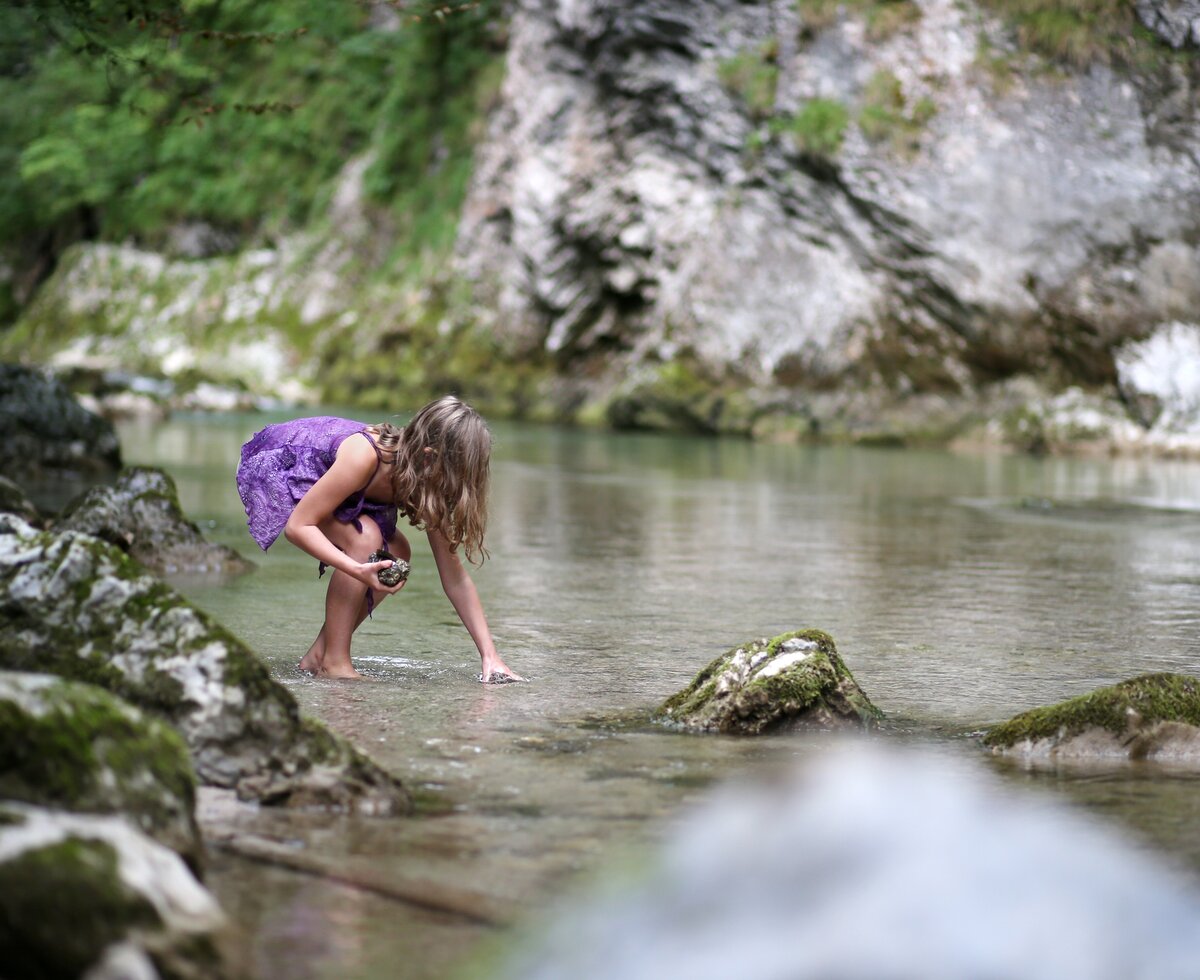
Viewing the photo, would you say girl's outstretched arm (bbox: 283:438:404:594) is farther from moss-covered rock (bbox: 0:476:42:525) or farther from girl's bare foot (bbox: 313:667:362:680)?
moss-covered rock (bbox: 0:476:42:525)

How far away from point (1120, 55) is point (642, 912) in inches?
939

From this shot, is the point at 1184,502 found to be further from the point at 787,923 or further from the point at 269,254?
the point at 269,254

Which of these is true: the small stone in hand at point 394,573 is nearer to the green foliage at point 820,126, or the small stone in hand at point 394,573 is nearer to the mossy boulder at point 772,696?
the mossy boulder at point 772,696

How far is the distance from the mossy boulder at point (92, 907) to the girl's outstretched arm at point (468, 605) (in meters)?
2.84

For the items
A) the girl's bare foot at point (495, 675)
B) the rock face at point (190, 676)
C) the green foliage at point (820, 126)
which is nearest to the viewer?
the rock face at point (190, 676)

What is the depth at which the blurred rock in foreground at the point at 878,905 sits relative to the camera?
8.59ft

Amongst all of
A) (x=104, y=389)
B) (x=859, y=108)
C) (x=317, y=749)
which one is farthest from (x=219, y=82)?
(x=317, y=749)

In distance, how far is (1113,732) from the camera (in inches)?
173

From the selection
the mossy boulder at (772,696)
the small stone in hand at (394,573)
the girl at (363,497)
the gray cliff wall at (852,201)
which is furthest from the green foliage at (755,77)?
the mossy boulder at (772,696)

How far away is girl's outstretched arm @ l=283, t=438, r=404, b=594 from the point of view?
5.07 metres

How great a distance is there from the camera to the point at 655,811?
3645 millimetres

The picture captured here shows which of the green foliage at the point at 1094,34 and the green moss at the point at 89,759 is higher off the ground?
A: the green foliage at the point at 1094,34

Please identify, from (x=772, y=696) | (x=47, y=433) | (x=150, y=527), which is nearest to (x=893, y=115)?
(x=47, y=433)

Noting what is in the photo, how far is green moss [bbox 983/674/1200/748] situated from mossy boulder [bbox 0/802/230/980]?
8.94 feet
